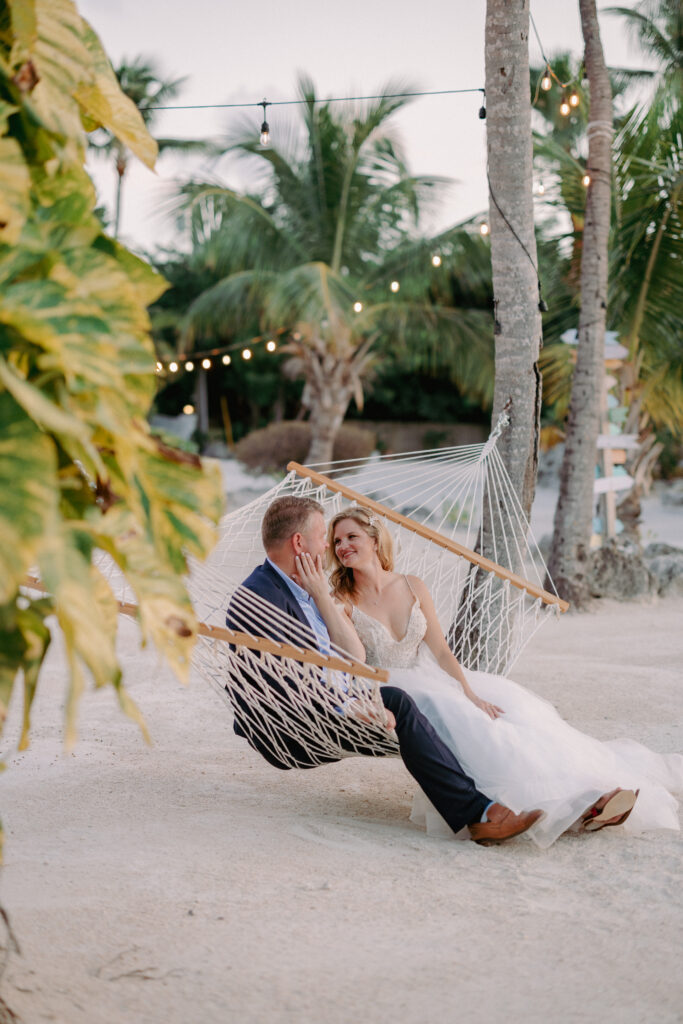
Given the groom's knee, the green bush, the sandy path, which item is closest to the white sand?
the sandy path

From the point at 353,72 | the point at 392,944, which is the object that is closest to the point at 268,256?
the point at 353,72

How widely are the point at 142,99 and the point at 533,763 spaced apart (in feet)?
54.4

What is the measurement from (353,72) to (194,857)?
333 inches

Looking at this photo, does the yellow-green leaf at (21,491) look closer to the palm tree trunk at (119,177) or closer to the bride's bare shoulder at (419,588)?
the bride's bare shoulder at (419,588)

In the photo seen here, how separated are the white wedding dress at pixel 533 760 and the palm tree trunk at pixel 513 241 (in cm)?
117

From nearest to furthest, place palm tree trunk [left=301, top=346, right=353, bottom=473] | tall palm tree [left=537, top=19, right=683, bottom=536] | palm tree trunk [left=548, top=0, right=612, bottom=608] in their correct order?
palm tree trunk [left=548, top=0, right=612, bottom=608]
tall palm tree [left=537, top=19, right=683, bottom=536]
palm tree trunk [left=301, top=346, right=353, bottom=473]

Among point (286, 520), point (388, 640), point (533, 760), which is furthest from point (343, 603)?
point (533, 760)

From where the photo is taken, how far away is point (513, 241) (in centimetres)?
333

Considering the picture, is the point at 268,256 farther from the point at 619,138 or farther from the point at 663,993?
the point at 663,993

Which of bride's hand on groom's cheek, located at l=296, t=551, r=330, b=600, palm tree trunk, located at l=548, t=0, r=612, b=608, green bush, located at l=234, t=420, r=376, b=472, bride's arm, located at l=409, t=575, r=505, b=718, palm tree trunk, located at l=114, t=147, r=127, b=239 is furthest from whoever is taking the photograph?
palm tree trunk, located at l=114, t=147, r=127, b=239

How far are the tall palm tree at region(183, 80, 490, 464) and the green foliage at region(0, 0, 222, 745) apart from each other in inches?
338

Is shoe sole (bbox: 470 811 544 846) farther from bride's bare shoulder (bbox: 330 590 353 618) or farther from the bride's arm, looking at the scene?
bride's bare shoulder (bbox: 330 590 353 618)

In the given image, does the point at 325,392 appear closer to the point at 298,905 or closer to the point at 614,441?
the point at 614,441

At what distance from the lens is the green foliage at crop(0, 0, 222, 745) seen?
0.74m
